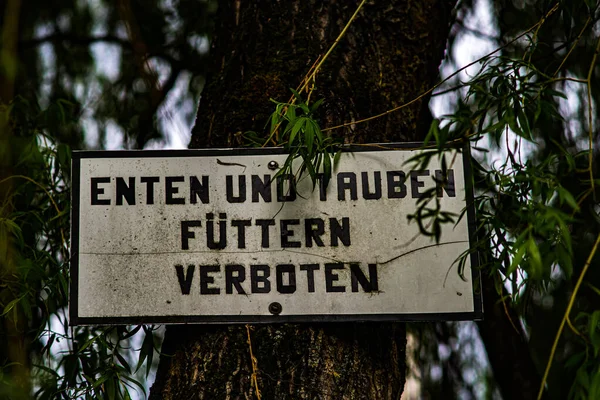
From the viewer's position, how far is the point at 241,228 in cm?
144

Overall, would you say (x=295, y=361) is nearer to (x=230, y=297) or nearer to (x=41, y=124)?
(x=230, y=297)

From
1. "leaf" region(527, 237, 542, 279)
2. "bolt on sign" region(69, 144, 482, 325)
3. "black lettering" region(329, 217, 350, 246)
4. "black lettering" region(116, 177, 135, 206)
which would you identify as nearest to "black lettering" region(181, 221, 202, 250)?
"bolt on sign" region(69, 144, 482, 325)

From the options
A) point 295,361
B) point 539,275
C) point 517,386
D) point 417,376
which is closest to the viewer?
point 539,275

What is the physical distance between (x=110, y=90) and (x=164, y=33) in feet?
1.08

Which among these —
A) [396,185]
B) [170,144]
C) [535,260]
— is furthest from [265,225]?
[170,144]

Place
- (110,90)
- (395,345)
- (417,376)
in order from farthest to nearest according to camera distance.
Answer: (110,90)
(417,376)
(395,345)

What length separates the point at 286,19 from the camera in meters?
1.67

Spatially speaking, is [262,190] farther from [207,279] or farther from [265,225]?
[207,279]

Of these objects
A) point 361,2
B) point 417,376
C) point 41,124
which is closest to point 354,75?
point 361,2

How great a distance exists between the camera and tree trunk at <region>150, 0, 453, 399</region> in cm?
138

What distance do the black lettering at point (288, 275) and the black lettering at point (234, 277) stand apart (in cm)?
6

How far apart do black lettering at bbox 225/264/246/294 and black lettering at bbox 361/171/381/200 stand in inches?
10.4

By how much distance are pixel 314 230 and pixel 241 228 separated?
133mm

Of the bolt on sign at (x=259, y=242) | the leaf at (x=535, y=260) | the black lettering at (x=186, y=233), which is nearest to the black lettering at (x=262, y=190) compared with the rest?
the bolt on sign at (x=259, y=242)
